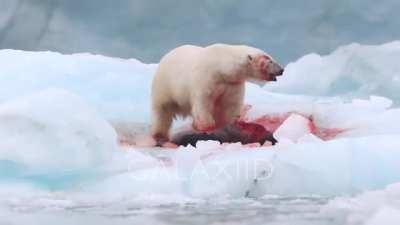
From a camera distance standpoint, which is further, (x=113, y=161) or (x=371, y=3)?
(x=371, y=3)

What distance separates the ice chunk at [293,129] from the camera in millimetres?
3879

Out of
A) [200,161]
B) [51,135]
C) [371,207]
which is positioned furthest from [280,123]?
→ [371,207]

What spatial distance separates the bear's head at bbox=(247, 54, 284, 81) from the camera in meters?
4.17

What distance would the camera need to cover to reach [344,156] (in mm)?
3199

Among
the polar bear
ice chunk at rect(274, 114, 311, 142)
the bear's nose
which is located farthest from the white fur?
ice chunk at rect(274, 114, 311, 142)

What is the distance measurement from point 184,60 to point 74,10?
0.55 metres

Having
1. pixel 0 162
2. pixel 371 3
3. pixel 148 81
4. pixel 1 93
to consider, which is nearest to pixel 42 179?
pixel 0 162

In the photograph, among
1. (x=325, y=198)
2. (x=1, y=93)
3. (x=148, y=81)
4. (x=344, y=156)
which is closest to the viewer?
(x=325, y=198)

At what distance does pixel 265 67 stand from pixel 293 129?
1.26ft

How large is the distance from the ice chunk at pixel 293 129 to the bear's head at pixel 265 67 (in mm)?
257

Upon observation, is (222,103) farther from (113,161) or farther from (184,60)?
(113,161)

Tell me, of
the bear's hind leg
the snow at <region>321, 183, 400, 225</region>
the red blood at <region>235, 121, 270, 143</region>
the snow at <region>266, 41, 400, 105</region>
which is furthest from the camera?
the bear's hind leg

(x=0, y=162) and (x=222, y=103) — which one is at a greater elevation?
(x=222, y=103)

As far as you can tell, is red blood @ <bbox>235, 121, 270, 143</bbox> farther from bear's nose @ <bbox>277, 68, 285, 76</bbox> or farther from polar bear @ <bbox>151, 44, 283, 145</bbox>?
bear's nose @ <bbox>277, 68, 285, 76</bbox>
